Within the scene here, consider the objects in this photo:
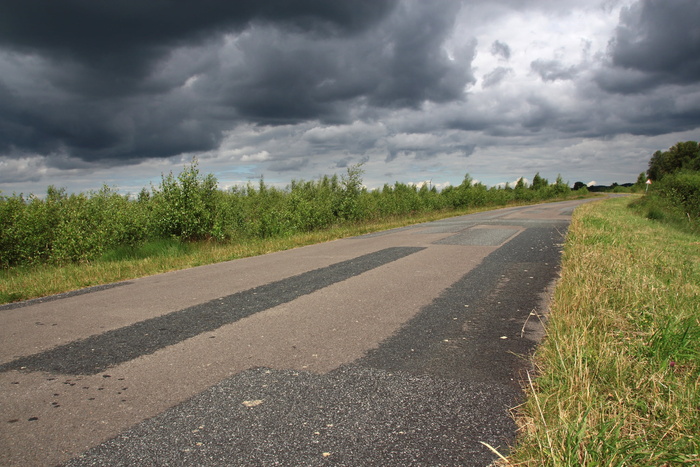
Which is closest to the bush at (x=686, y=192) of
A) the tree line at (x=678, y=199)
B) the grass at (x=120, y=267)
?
the tree line at (x=678, y=199)

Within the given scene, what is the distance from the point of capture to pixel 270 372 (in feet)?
11.1

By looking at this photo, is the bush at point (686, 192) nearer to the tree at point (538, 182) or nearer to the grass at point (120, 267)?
the grass at point (120, 267)

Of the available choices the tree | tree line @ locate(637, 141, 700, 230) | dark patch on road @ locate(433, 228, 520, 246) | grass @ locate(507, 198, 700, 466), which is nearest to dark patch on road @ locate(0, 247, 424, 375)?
grass @ locate(507, 198, 700, 466)

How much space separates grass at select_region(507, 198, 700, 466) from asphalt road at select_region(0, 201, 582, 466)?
258 millimetres

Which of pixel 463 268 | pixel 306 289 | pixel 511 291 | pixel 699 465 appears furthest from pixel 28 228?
pixel 699 465

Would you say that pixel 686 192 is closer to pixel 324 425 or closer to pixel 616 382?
pixel 616 382

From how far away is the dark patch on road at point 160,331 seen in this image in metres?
3.71

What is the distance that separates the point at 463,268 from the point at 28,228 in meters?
12.5

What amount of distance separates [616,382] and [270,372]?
99.8 inches

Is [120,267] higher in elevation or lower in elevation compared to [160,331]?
higher

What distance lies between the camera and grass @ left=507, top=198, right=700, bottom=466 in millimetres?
2088

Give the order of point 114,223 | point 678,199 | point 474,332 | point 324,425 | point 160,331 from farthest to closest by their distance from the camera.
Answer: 1. point 678,199
2. point 114,223
3. point 160,331
4. point 474,332
5. point 324,425

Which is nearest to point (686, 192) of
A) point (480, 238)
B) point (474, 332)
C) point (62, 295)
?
point (480, 238)

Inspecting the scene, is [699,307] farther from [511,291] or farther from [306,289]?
[306,289]
